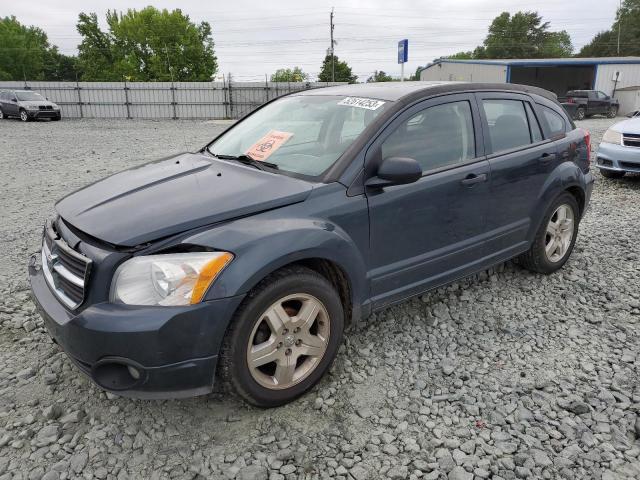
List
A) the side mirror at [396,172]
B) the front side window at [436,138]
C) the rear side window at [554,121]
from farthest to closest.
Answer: the rear side window at [554,121] < the front side window at [436,138] < the side mirror at [396,172]

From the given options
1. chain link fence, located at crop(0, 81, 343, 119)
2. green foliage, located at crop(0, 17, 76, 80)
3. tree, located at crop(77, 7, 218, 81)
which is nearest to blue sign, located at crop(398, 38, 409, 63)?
chain link fence, located at crop(0, 81, 343, 119)

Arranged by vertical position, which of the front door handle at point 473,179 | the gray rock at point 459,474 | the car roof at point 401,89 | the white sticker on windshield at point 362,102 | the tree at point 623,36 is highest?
the tree at point 623,36

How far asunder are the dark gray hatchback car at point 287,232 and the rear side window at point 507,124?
15 mm

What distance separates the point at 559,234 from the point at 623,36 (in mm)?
83777

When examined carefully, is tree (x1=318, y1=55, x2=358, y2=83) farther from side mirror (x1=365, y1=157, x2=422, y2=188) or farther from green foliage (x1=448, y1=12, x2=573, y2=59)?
side mirror (x1=365, y1=157, x2=422, y2=188)

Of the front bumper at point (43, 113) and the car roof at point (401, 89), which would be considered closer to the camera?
the car roof at point (401, 89)

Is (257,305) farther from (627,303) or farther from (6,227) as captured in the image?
(6,227)

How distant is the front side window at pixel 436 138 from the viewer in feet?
10.2

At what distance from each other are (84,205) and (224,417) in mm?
1399

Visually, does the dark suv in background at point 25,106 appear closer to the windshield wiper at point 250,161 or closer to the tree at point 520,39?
the windshield wiper at point 250,161

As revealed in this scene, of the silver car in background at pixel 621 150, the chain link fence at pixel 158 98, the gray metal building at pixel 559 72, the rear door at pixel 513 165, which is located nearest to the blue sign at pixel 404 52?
the silver car in background at pixel 621 150

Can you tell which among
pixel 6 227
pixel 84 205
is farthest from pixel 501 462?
pixel 6 227

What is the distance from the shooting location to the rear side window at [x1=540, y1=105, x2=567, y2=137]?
4.25 metres

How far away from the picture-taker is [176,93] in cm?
2912
